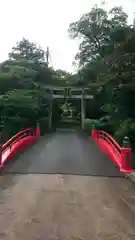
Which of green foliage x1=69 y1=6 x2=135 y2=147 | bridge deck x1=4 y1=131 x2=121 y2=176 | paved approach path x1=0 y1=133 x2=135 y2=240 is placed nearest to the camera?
paved approach path x1=0 y1=133 x2=135 y2=240

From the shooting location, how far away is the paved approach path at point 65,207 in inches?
169

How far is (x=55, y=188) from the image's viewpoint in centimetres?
677

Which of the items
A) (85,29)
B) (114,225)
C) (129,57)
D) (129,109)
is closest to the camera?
(114,225)

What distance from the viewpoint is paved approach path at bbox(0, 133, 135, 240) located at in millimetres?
4301

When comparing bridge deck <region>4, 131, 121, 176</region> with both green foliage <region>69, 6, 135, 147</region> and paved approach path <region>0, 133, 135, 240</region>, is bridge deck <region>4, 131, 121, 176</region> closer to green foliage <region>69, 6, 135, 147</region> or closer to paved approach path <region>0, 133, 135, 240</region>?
paved approach path <region>0, 133, 135, 240</region>

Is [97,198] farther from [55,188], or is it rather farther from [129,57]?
[129,57]

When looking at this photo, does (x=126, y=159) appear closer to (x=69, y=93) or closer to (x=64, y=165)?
(x=64, y=165)

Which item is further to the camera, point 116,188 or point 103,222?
point 116,188

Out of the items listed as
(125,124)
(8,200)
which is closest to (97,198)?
(8,200)

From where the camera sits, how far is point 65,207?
17.8 feet

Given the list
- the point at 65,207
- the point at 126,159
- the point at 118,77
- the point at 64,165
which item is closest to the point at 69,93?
the point at 118,77

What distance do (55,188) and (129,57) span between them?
7.35m

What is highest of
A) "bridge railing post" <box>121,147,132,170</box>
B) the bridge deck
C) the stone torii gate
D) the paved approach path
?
the stone torii gate

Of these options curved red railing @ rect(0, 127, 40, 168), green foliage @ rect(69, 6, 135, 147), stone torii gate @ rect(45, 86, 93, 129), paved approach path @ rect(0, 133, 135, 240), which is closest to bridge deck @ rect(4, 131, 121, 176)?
curved red railing @ rect(0, 127, 40, 168)
